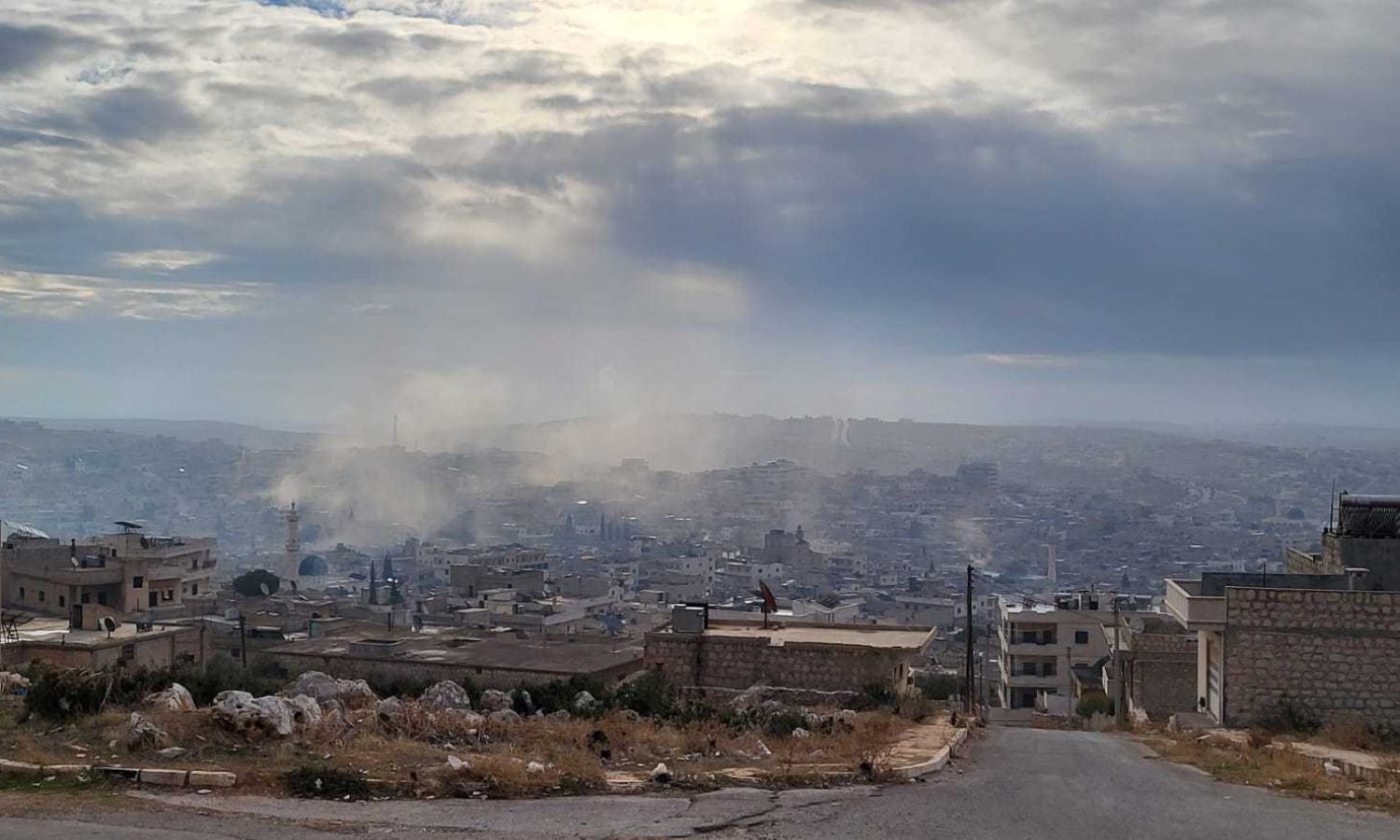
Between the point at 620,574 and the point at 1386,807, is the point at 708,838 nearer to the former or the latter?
the point at 1386,807

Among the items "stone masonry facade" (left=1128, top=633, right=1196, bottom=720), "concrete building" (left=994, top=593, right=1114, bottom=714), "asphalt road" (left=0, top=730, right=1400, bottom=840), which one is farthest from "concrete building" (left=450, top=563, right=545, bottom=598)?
"asphalt road" (left=0, top=730, right=1400, bottom=840)

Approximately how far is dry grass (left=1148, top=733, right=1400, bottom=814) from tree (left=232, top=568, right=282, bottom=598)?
217ft

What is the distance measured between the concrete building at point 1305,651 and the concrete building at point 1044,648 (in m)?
31.8

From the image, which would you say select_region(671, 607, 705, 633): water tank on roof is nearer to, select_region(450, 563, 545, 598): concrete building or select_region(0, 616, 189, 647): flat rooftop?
select_region(0, 616, 189, 647): flat rooftop

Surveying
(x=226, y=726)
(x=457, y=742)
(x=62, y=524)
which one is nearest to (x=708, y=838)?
(x=457, y=742)

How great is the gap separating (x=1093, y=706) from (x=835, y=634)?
647 inches

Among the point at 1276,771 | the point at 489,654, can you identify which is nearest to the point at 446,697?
the point at 1276,771

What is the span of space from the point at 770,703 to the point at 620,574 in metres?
100

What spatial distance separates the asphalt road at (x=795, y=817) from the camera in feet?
26.3

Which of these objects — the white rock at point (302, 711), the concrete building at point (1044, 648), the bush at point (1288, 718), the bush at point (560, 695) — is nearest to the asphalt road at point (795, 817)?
the white rock at point (302, 711)

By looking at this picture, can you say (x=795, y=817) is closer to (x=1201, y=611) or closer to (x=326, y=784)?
(x=326, y=784)

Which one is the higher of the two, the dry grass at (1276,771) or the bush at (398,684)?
the dry grass at (1276,771)

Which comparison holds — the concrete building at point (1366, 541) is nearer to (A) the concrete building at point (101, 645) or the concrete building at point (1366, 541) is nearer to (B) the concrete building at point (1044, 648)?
(A) the concrete building at point (101, 645)

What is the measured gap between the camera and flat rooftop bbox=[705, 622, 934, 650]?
2003cm
